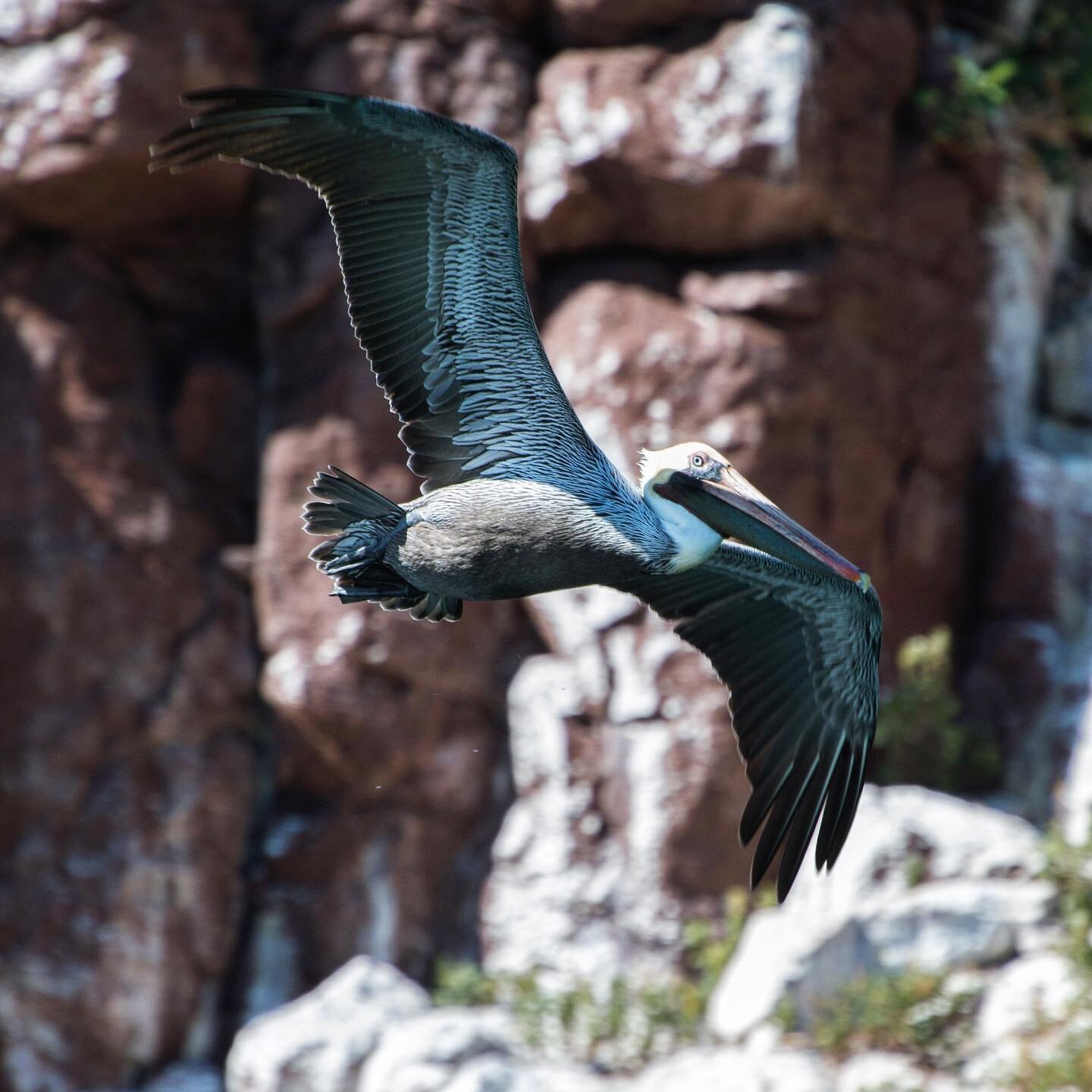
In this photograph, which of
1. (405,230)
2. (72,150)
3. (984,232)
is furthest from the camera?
(984,232)

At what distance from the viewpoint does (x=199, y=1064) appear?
311 inches

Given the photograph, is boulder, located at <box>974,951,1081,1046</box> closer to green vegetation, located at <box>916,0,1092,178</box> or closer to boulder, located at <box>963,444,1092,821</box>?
boulder, located at <box>963,444,1092,821</box>

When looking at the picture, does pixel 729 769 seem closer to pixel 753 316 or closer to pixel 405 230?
pixel 753 316

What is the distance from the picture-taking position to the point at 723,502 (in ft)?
14.8

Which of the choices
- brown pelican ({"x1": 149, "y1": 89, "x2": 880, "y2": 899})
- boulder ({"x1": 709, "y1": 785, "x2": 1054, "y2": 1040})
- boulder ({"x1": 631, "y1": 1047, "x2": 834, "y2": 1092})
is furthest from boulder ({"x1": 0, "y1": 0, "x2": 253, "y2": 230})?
boulder ({"x1": 631, "y1": 1047, "x2": 834, "y2": 1092})

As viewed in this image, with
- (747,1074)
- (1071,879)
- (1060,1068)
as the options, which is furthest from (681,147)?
(1060,1068)

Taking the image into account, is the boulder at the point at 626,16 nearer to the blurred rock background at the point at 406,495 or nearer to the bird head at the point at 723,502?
the blurred rock background at the point at 406,495

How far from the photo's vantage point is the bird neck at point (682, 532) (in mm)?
4340

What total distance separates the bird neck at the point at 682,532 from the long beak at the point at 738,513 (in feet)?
0.10

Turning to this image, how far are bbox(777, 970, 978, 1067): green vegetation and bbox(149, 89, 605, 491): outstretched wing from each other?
3.16 m

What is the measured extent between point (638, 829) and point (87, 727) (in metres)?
2.63

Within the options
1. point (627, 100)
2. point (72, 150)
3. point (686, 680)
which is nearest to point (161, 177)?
point (72, 150)

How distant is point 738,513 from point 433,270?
3.43 feet

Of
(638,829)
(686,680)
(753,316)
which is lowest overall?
(638,829)
